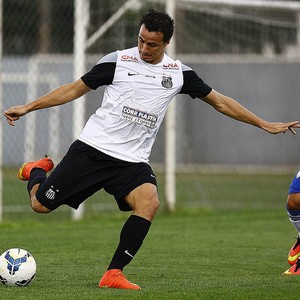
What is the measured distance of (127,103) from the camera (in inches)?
311

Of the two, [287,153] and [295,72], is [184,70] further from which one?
[287,153]

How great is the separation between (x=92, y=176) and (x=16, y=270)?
37.3 inches

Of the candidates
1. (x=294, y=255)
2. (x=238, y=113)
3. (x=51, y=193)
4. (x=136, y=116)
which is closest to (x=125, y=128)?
(x=136, y=116)

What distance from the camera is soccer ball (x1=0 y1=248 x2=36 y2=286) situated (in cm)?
766

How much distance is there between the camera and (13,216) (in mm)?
15742

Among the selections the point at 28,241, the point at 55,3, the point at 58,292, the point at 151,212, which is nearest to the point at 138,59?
the point at 151,212

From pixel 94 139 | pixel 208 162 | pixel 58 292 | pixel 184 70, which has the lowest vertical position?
pixel 208 162

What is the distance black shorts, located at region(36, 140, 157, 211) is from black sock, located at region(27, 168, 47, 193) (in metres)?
0.44

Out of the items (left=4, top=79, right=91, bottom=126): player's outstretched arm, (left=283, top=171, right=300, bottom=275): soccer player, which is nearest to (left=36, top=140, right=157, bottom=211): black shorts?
(left=4, top=79, right=91, bottom=126): player's outstretched arm

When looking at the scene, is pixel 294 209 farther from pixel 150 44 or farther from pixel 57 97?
pixel 57 97

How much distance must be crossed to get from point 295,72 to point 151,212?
38.8ft

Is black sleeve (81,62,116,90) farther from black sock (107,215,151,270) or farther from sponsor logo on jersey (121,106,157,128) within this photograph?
black sock (107,215,151,270)

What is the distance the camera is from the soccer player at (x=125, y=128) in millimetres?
7816

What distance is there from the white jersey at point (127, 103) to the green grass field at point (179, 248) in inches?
43.0
